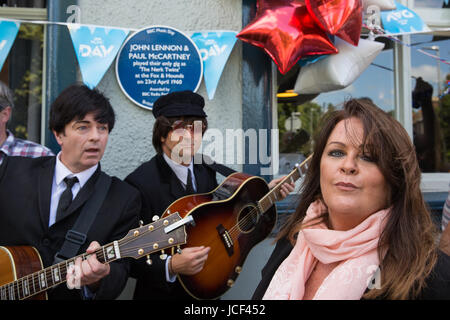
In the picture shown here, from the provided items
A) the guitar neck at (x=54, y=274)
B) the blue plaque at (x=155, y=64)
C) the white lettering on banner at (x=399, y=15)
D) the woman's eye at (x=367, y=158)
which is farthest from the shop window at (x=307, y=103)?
the woman's eye at (x=367, y=158)

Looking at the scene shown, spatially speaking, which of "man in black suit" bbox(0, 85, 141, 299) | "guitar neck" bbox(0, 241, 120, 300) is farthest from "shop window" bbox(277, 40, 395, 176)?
Result: "guitar neck" bbox(0, 241, 120, 300)

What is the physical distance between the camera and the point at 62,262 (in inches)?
78.4

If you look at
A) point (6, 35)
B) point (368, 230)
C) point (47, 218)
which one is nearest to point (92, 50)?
point (6, 35)

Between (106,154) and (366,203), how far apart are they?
2166mm

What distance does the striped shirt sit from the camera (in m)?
2.75

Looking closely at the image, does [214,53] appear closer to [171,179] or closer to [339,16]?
[339,16]

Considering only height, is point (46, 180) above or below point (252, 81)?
below

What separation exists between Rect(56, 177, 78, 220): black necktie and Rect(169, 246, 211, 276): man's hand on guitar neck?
61cm

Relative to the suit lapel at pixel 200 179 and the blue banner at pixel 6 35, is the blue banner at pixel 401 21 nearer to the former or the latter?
the suit lapel at pixel 200 179

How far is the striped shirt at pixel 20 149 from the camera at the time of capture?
9.03ft

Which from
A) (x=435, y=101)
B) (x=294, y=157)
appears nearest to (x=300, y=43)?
(x=294, y=157)

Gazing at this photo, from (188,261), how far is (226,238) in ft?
1.07

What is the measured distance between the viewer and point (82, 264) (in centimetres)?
194
